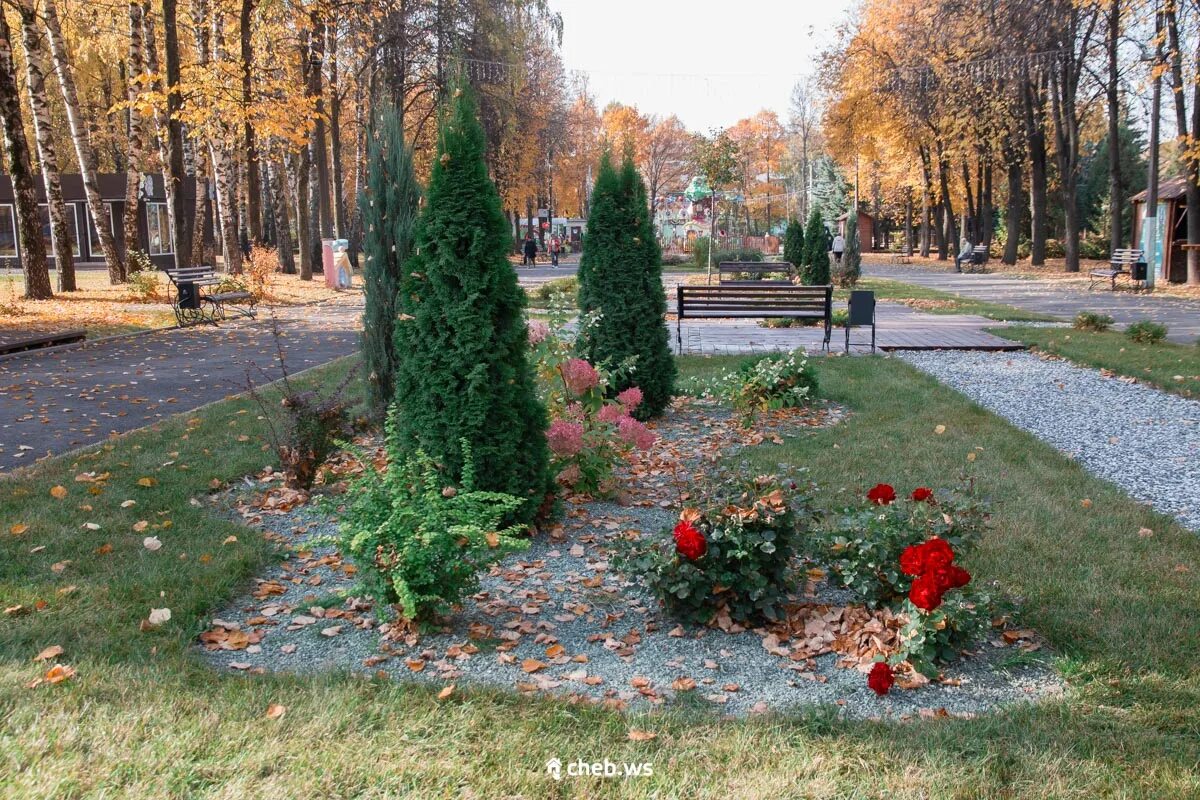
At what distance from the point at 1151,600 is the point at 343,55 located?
30997mm

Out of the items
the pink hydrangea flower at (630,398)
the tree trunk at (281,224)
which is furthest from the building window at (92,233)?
the pink hydrangea flower at (630,398)

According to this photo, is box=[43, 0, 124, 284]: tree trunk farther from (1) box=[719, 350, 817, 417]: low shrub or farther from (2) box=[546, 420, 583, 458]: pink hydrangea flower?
(2) box=[546, 420, 583, 458]: pink hydrangea flower

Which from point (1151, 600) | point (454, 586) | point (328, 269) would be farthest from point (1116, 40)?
point (454, 586)

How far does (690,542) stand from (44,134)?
18.8 metres

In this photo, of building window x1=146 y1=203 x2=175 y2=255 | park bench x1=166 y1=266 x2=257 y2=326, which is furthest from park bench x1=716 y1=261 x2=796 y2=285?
building window x1=146 y1=203 x2=175 y2=255

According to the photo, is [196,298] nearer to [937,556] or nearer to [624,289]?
[624,289]

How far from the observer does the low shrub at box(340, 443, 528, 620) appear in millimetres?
3664

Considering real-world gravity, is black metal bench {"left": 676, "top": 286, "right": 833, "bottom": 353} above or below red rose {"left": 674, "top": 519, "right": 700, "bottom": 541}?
above

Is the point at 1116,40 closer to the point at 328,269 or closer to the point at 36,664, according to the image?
the point at 328,269

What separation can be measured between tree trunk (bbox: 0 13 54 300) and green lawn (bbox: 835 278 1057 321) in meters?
16.3

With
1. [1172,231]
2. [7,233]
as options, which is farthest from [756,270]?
[7,233]

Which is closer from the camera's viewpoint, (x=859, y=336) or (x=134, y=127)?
(x=859, y=336)

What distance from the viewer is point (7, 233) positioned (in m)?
36.9

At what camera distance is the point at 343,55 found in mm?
30453
